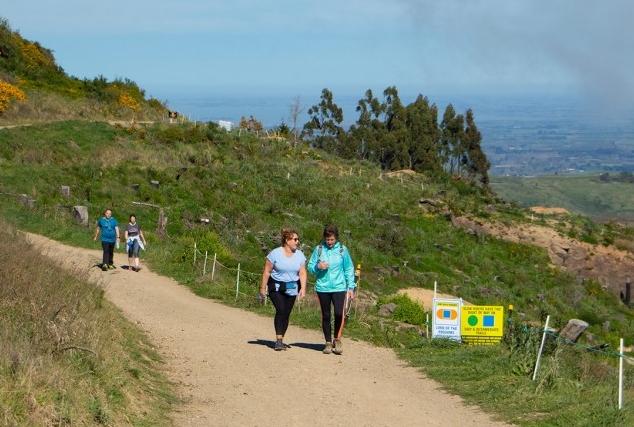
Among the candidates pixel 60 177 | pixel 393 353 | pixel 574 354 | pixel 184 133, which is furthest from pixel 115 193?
pixel 574 354

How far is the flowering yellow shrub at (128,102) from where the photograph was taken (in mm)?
53344

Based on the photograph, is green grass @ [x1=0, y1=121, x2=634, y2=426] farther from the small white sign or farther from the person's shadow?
the person's shadow

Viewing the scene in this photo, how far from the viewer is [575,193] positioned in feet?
524

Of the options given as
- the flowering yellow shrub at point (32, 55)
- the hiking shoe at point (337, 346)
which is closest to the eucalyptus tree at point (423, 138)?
the flowering yellow shrub at point (32, 55)

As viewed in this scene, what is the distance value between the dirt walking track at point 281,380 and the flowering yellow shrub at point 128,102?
130ft

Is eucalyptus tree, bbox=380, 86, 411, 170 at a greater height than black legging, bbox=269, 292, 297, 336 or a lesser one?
greater

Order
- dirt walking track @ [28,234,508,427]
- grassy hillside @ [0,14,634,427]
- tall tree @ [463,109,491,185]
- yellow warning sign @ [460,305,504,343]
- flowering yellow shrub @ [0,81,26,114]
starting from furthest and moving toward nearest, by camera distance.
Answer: tall tree @ [463,109,491,185]
flowering yellow shrub @ [0,81,26,114]
yellow warning sign @ [460,305,504,343]
dirt walking track @ [28,234,508,427]
grassy hillside @ [0,14,634,427]

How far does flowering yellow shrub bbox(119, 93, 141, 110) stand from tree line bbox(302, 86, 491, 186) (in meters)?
16.1

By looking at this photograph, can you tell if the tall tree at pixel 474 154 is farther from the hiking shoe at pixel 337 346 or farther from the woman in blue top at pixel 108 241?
the hiking shoe at pixel 337 346

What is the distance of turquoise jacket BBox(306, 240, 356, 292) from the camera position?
11.7 meters

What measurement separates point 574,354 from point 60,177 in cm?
2260

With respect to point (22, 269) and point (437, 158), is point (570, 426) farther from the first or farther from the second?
point (437, 158)

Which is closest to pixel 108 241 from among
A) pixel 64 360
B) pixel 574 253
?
pixel 64 360

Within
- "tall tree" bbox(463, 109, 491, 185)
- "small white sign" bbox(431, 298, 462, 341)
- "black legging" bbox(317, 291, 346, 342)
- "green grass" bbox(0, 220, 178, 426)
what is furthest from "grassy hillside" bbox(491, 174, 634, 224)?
"green grass" bbox(0, 220, 178, 426)
